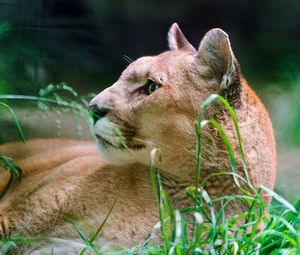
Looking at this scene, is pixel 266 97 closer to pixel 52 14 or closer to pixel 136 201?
pixel 52 14

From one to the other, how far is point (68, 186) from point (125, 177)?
32cm

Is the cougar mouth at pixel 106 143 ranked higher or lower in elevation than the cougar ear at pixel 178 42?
lower

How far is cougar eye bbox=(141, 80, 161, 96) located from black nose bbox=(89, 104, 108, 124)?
9.4 inches

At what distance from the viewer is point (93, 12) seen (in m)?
7.19

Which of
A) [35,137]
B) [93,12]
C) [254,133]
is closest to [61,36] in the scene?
[93,12]

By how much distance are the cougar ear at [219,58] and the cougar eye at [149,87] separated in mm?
283

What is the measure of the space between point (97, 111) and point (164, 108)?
352mm

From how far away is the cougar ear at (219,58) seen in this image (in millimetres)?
3412

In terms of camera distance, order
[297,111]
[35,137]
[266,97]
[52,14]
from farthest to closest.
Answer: [266,97]
[52,14]
[297,111]
[35,137]

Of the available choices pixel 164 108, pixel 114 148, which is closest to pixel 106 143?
pixel 114 148

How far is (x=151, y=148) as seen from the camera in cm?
341

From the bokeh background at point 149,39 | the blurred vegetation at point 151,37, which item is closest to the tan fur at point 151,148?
the bokeh background at point 149,39

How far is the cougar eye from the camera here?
3.49m

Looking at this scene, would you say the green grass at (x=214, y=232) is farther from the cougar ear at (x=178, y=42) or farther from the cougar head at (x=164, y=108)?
the cougar ear at (x=178, y=42)
